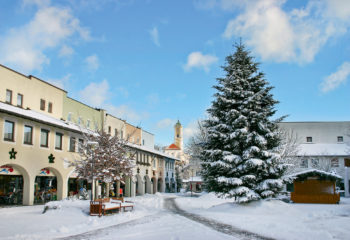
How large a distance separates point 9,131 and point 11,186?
16.1 ft

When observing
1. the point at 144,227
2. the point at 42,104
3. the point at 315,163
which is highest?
the point at 42,104

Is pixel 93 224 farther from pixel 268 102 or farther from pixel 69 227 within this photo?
pixel 268 102

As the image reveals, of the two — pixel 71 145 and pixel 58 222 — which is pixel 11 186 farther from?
pixel 58 222

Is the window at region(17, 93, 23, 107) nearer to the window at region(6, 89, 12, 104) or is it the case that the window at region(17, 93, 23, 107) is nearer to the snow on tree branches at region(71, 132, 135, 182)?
the window at region(6, 89, 12, 104)

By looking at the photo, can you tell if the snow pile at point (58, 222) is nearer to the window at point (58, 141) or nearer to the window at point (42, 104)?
the window at point (58, 141)

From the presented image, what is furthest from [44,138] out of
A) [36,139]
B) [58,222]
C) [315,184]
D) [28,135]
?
[315,184]

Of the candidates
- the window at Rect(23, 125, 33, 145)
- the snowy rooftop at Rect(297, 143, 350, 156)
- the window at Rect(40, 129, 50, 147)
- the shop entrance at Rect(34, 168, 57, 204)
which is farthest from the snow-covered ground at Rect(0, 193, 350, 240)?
the snowy rooftop at Rect(297, 143, 350, 156)

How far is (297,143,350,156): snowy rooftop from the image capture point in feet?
169

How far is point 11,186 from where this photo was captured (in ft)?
84.4

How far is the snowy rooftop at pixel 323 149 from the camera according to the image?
5159 centimetres

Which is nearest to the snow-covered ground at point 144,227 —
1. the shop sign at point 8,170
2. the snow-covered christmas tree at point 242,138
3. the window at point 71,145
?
the snow-covered christmas tree at point 242,138

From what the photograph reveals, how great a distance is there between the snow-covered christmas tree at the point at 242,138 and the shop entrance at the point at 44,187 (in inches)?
523

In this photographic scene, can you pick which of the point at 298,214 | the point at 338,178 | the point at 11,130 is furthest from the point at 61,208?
the point at 338,178

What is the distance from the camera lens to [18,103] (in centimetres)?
2675
